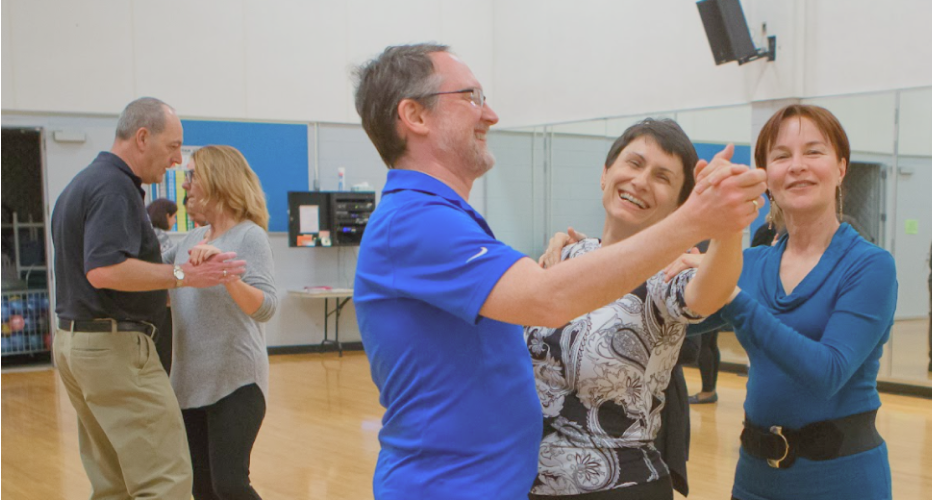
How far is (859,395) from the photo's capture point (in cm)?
170

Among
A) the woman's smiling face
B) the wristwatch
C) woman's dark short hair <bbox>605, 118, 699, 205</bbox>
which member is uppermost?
woman's dark short hair <bbox>605, 118, 699, 205</bbox>

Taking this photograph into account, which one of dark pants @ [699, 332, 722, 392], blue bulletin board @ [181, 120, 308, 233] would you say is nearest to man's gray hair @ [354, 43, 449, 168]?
dark pants @ [699, 332, 722, 392]

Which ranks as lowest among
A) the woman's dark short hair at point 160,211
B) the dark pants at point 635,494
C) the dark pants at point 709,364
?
the dark pants at point 709,364

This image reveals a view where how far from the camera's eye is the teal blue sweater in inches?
63.4

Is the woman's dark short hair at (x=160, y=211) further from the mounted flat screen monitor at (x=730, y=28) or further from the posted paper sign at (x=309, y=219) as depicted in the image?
the mounted flat screen monitor at (x=730, y=28)

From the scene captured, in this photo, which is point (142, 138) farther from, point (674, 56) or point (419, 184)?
point (674, 56)

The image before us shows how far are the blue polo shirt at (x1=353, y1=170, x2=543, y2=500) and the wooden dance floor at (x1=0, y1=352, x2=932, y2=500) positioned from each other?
11.0 ft

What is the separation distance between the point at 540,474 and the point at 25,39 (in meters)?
8.82

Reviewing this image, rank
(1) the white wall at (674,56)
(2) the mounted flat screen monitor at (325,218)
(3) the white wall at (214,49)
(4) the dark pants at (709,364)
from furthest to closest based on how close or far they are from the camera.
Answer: (2) the mounted flat screen monitor at (325,218) → (3) the white wall at (214,49) → (1) the white wall at (674,56) → (4) the dark pants at (709,364)

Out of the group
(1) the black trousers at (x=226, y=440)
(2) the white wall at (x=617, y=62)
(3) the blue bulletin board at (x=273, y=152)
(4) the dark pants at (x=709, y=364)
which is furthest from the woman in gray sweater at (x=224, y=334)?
(3) the blue bulletin board at (x=273, y=152)

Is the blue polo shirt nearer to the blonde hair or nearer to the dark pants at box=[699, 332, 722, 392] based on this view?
the blonde hair

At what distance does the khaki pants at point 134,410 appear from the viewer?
2.88 metres

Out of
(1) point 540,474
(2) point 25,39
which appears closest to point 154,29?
(2) point 25,39

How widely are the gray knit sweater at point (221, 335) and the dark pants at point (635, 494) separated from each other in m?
1.61
